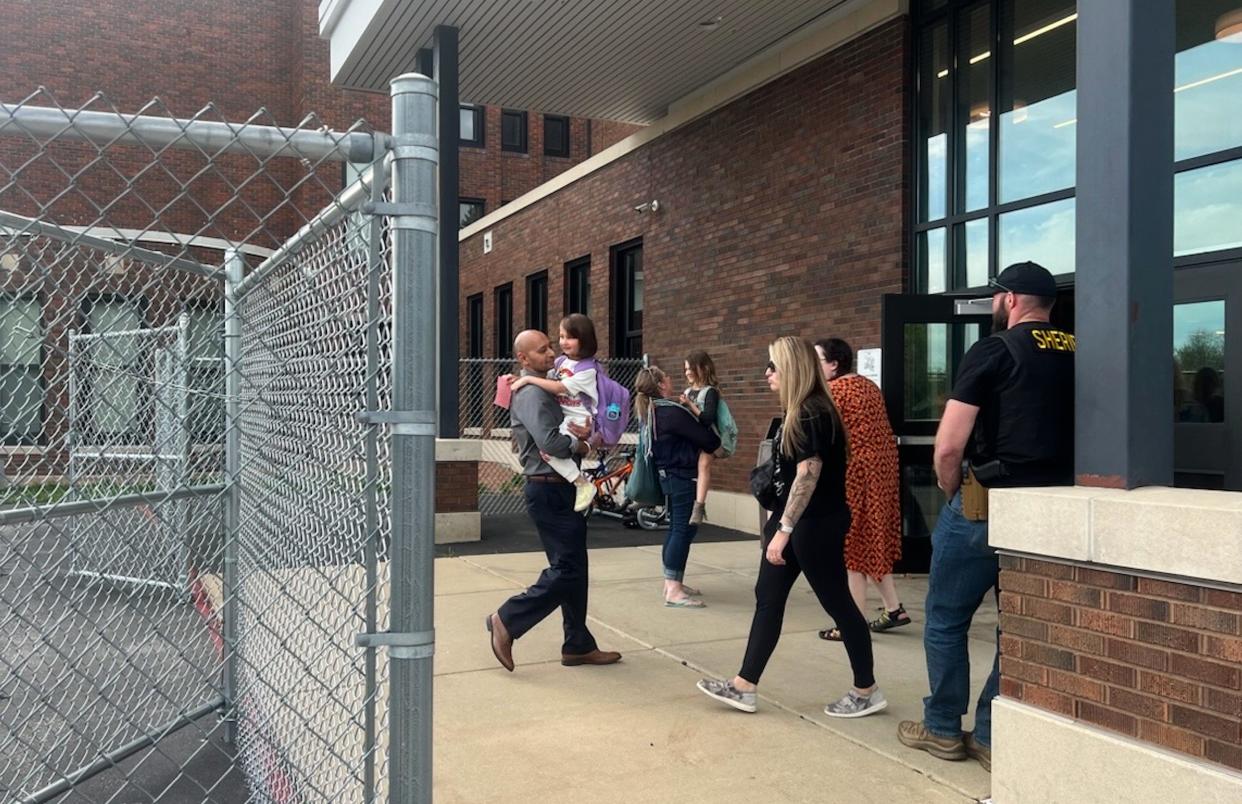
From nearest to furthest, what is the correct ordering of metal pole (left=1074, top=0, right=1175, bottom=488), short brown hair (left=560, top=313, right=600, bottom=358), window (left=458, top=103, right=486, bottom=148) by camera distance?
metal pole (left=1074, top=0, right=1175, bottom=488) < short brown hair (left=560, top=313, right=600, bottom=358) < window (left=458, top=103, right=486, bottom=148)

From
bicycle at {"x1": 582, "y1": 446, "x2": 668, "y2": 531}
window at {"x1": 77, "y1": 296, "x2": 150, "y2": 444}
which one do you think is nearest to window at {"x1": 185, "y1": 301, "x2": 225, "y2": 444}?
window at {"x1": 77, "y1": 296, "x2": 150, "y2": 444}

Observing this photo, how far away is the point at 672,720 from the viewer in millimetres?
4707

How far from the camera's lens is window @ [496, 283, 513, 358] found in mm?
19567

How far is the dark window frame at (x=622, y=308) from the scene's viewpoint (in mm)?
14562

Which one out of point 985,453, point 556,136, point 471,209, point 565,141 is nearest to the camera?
point 985,453

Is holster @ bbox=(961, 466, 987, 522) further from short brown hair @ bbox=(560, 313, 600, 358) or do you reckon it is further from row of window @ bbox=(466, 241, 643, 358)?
row of window @ bbox=(466, 241, 643, 358)

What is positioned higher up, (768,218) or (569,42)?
(569,42)

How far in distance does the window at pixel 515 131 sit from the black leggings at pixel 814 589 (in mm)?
24374

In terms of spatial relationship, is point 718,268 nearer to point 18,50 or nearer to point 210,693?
point 210,693

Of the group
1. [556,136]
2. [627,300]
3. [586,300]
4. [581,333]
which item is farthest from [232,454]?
[556,136]

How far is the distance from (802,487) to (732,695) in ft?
3.55

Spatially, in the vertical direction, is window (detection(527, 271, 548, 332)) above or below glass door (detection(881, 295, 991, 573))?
above

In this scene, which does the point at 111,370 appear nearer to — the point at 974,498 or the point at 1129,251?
the point at 974,498

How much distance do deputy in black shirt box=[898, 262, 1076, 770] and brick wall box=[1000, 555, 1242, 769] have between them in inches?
16.7
